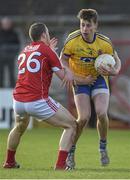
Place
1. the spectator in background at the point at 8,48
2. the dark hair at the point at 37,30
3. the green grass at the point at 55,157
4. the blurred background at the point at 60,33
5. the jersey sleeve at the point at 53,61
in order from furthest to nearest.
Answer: the spectator in background at the point at 8,48 → the blurred background at the point at 60,33 → the dark hair at the point at 37,30 → the jersey sleeve at the point at 53,61 → the green grass at the point at 55,157

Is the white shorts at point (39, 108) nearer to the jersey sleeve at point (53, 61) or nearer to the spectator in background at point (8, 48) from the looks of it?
the jersey sleeve at point (53, 61)

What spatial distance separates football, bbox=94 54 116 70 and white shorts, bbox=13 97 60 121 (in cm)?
114

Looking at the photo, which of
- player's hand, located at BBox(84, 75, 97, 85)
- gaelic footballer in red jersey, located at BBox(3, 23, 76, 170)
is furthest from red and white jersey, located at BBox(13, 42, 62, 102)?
player's hand, located at BBox(84, 75, 97, 85)

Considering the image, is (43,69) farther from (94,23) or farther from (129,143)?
(129,143)

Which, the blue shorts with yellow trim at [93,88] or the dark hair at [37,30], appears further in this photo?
the blue shorts with yellow trim at [93,88]

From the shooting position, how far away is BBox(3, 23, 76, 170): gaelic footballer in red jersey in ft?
38.9

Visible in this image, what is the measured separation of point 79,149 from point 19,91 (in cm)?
392

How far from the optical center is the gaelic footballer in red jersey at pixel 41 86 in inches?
467

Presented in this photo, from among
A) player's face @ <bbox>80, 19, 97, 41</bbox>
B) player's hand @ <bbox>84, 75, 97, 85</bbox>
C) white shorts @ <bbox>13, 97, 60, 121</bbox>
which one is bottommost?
white shorts @ <bbox>13, 97, 60, 121</bbox>

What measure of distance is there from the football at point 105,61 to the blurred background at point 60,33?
8293mm

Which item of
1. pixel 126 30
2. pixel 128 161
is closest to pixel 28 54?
pixel 128 161

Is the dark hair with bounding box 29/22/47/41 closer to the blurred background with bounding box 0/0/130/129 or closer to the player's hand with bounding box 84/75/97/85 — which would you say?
the player's hand with bounding box 84/75/97/85

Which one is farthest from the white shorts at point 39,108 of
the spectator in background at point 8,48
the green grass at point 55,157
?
the spectator in background at point 8,48

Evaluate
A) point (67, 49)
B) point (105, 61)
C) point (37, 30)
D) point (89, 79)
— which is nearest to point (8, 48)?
point (67, 49)
